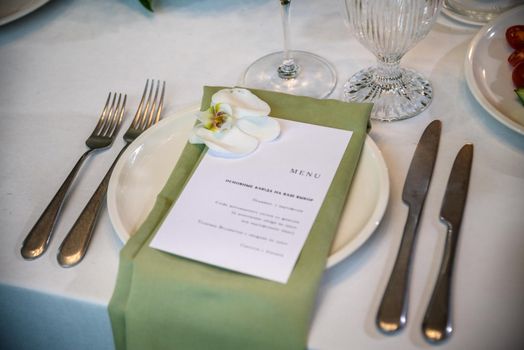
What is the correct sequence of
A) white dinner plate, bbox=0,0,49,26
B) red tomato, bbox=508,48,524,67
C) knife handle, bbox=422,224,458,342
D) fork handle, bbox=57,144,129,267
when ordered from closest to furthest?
knife handle, bbox=422,224,458,342
fork handle, bbox=57,144,129,267
red tomato, bbox=508,48,524,67
white dinner plate, bbox=0,0,49,26

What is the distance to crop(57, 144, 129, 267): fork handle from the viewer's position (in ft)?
1.87

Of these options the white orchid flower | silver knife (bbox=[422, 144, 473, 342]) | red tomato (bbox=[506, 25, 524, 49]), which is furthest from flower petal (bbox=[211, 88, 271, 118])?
red tomato (bbox=[506, 25, 524, 49])

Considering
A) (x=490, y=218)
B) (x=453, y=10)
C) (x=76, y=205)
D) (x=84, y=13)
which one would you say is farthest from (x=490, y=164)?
(x=84, y=13)

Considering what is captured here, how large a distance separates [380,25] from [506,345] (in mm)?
376

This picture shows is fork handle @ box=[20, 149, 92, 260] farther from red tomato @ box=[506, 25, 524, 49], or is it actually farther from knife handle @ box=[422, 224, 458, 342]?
red tomato @ box=[506, 25, 524, 49]

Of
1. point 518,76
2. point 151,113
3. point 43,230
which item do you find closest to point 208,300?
point 43,230

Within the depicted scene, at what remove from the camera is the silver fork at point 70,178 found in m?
0.59

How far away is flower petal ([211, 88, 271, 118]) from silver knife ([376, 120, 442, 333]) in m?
0.18

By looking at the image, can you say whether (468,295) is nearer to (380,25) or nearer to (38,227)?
(380,25)

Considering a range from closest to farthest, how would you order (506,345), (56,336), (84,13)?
(506,345) < (56,336) < (84,13)

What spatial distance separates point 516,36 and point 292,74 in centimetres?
30

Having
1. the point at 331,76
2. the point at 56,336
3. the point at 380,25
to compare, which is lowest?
the point at 56,336

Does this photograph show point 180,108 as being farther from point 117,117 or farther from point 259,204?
point 259,204

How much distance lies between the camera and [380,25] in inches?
25.4
